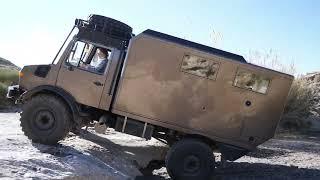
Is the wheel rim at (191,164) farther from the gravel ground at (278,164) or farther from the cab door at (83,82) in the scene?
the cab door at (83,82)

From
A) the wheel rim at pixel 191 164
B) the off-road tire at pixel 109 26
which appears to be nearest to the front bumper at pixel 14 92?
the off-road tire at pixel 109 26

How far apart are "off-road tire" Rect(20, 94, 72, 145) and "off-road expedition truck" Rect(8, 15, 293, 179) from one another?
0.06ft

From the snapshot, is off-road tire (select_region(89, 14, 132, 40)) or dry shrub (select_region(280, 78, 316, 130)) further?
dry shrub (select_region(280, 78, 316, 130))

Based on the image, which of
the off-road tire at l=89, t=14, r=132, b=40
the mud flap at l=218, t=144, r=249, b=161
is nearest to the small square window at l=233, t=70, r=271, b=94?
the mud flap at l=218, t=144, r=249, b=161

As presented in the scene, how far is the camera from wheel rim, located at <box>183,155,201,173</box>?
1102cm

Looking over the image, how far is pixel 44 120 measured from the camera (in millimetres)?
10898

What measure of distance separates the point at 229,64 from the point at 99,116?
9.44ft

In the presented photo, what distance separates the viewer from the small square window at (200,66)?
35.2ft

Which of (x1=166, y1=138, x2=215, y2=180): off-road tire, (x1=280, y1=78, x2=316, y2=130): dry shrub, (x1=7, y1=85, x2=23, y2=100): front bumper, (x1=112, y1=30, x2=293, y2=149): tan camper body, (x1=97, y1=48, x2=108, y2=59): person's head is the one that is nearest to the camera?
(x1=112, y1=30, x2=293, y2=149): tan camper body

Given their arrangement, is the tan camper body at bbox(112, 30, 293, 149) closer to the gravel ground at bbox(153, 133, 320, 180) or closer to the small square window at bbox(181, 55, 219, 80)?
the small square window at bbox(181, 55, 219, 80)

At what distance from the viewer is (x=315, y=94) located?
24.4 meters

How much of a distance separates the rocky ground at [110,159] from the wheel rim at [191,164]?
3.53 ft

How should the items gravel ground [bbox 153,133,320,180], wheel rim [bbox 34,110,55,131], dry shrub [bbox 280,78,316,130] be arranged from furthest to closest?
1. dry shrub [bbox 280,78,316,130]
2. gravel ground [bbox 153,133,320,180]
3. wheel rim [bbox 34,110,55,131]

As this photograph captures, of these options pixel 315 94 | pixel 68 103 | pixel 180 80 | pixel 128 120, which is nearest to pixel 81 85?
pixel 68 103
